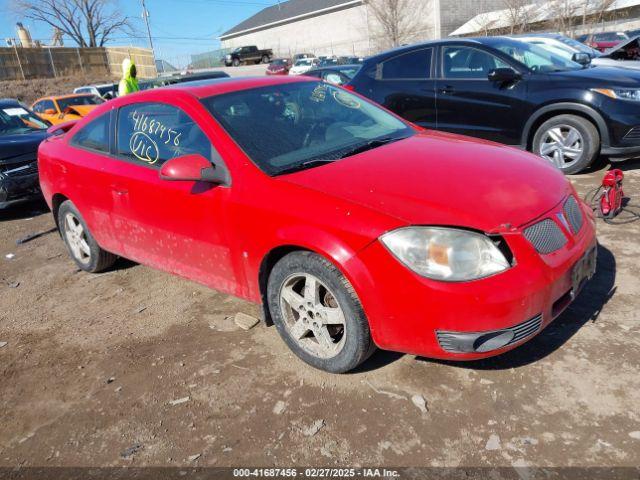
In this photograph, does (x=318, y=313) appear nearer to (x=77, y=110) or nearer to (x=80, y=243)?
(x=80, y=243)

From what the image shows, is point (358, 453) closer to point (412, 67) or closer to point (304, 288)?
point (304, 288)

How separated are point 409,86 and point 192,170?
4.67 metres

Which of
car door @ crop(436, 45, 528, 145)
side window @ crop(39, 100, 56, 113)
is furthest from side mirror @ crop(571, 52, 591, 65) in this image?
side window @ crop(39, 100, 56, 113)

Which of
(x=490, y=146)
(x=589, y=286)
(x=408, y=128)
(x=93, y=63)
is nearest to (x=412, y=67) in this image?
(x=408, y=128)

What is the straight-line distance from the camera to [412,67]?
269 inches

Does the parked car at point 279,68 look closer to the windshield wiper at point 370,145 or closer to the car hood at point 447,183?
the windshield wiper at point 370,145

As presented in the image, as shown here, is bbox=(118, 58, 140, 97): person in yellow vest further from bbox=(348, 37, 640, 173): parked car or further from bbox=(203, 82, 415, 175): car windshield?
bbox=(203, 82, 415, 175): car windshield

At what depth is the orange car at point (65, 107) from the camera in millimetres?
13867

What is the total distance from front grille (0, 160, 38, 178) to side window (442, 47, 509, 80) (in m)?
5.60

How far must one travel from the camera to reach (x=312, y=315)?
2.78 metres

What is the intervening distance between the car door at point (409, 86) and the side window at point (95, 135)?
158 inches

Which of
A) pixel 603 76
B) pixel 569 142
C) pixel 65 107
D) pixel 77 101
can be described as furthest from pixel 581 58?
pixel 77 101

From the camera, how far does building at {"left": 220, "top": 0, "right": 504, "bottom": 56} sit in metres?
43.2

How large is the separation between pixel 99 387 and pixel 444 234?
7.16ft
